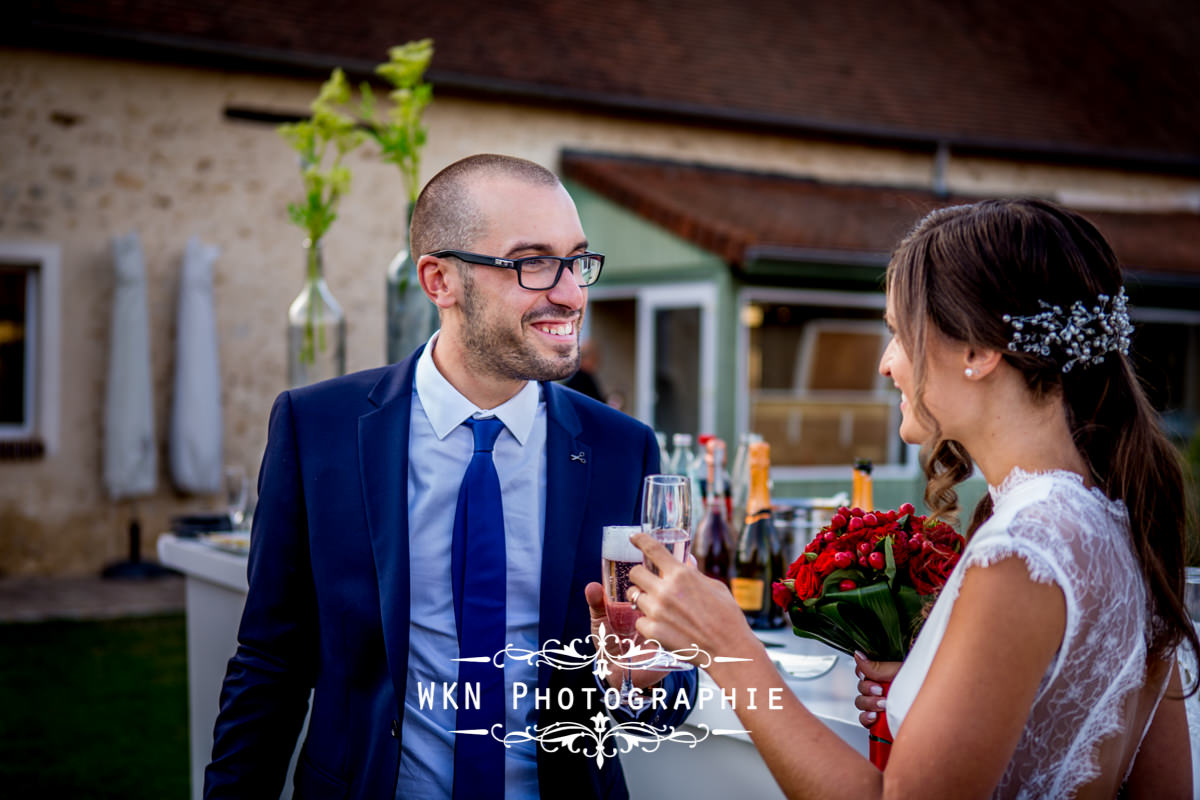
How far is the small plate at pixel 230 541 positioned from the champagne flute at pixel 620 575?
2090mm

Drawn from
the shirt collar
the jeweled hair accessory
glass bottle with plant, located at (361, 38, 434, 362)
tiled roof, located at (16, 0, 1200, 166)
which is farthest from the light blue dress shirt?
tiled roof, located at (16, 0, 1200, 166)

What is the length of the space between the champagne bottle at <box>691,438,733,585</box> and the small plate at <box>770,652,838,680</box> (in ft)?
1.49

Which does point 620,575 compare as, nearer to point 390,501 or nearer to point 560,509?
point 560,509

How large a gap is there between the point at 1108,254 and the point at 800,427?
10580mm

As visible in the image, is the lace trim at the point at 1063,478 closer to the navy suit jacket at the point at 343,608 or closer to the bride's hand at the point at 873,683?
the bride's hand at the point at 873,683

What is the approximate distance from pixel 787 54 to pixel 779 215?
392 cm

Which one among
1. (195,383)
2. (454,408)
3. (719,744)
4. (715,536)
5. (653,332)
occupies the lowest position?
(719,744)

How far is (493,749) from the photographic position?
7.36 feet

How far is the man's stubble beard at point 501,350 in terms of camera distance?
7.82 feet

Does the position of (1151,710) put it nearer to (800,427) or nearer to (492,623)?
(492,623)

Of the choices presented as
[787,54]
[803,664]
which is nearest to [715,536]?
[803,664]

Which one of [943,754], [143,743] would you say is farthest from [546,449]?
[143,743]

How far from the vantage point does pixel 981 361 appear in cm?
176

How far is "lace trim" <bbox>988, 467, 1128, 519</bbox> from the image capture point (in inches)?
68.6
